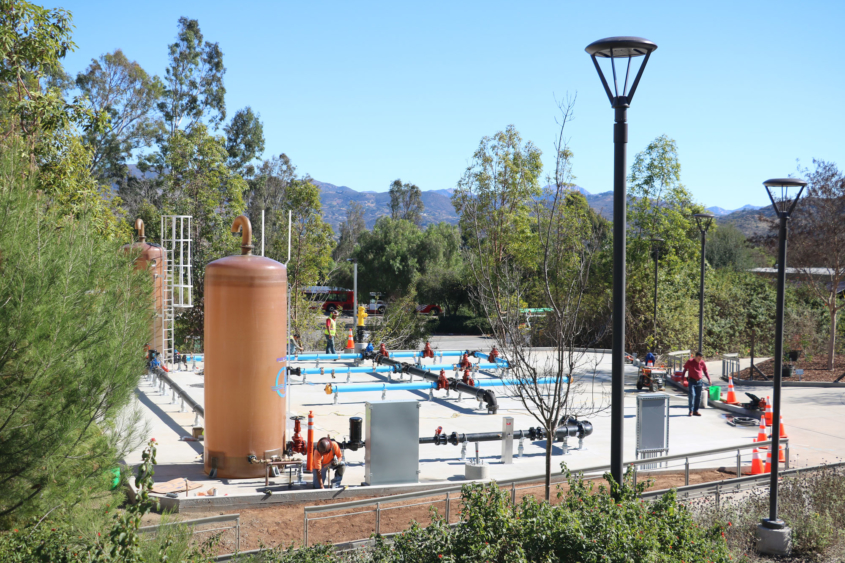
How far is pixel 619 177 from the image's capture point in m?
6.29

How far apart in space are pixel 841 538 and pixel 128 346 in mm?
9646

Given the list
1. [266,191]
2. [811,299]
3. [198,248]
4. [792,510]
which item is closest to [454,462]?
[792,510]

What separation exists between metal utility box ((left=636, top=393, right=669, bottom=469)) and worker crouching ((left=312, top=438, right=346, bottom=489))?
6171 millimetres

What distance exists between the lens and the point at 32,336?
6344 millimetres

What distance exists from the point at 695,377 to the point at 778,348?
8.92 metres

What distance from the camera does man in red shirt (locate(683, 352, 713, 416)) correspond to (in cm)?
1808

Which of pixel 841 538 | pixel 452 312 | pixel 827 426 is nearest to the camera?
pixel 841 538

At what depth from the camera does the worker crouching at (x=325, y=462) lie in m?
11.4

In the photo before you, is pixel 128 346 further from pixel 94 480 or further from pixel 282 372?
pixel 282 372

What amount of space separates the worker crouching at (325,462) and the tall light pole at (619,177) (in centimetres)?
602

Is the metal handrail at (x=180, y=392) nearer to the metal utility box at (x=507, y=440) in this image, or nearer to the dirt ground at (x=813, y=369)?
the metal utility box at (x=507, y=440)

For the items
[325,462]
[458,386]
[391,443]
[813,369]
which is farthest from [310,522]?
[813,369]

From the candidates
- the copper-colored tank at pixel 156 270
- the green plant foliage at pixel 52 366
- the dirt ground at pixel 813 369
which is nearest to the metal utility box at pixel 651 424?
the green plant foliage at pixel 52 366

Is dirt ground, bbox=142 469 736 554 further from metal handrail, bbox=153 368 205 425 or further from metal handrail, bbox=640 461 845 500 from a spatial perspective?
metal handrail, bbox=153 368 205 425
